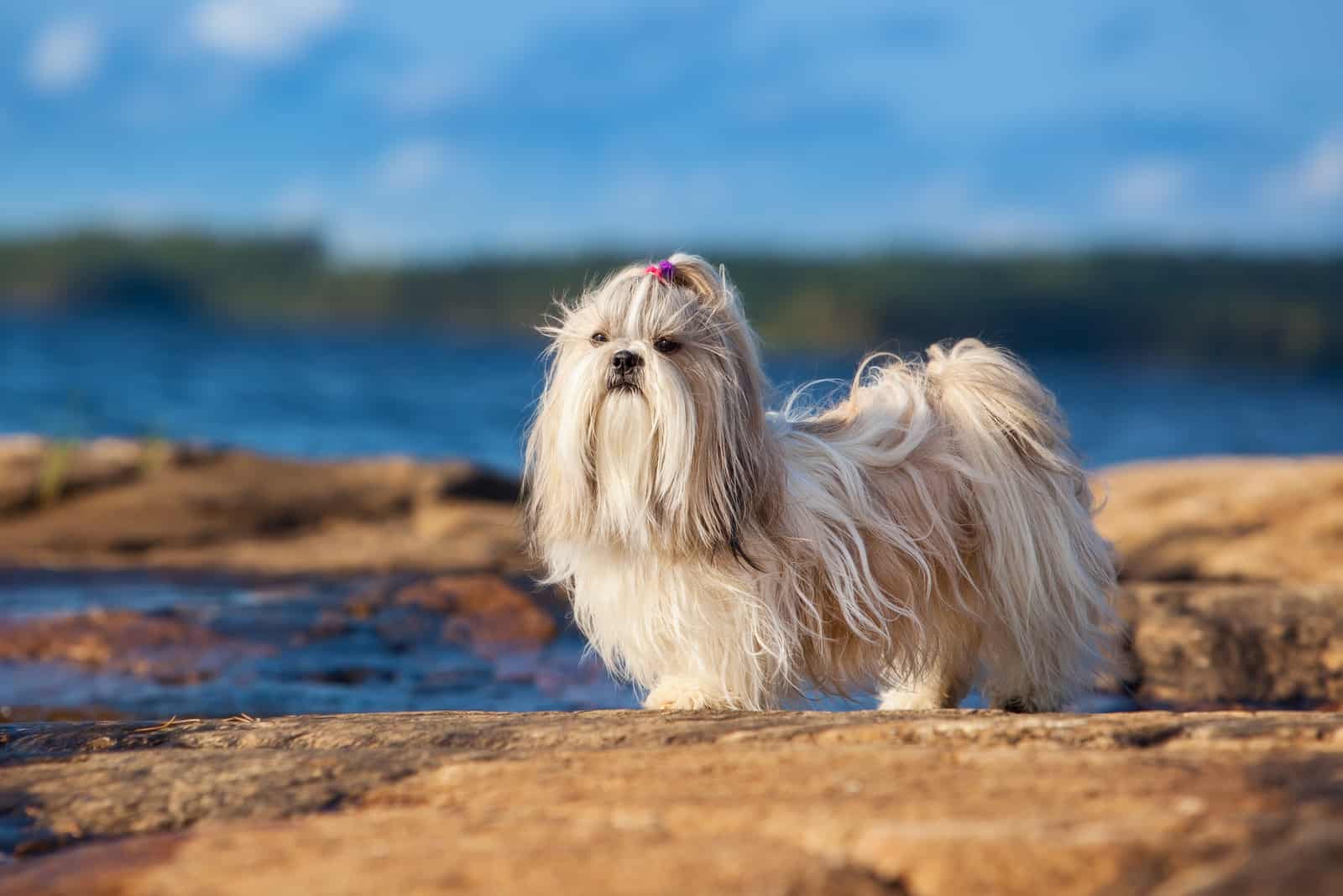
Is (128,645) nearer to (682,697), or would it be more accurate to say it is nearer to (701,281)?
(682,697)

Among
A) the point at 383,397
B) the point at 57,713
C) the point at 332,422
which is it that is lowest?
the point at 57,713

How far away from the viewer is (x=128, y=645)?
6.74 m

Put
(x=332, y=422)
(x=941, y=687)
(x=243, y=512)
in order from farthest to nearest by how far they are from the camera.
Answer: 1. (x=332, y=422)
2. (x=243, y=512)
3. (x=941, y=687)

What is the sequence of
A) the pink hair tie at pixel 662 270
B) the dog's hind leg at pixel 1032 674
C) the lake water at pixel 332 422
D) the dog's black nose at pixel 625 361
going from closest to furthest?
the dog's black nose at pixel 625 361, the pink hair tie at pixel 662 270, the dog's hind leg at pixel 1032 674, the lake water at pixel 332 422

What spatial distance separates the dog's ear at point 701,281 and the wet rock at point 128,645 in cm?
319

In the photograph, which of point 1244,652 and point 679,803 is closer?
point 679,803

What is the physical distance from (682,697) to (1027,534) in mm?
1317

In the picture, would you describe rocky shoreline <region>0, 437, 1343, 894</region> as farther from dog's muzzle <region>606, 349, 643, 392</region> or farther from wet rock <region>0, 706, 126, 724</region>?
wet rock <region>0, 706, 126, 724</region>

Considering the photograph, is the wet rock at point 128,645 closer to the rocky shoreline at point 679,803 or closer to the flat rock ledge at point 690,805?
the rocky shoreline at point 679,803

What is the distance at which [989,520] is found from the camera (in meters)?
4.85

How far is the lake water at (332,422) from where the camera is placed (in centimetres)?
620

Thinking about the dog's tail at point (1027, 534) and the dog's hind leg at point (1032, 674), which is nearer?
the dog's tail at point (1027, 534)

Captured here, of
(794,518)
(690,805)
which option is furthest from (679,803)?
(794,518)

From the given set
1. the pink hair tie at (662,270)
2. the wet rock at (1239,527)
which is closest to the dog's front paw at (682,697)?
the pink hair tie at (662,270)
